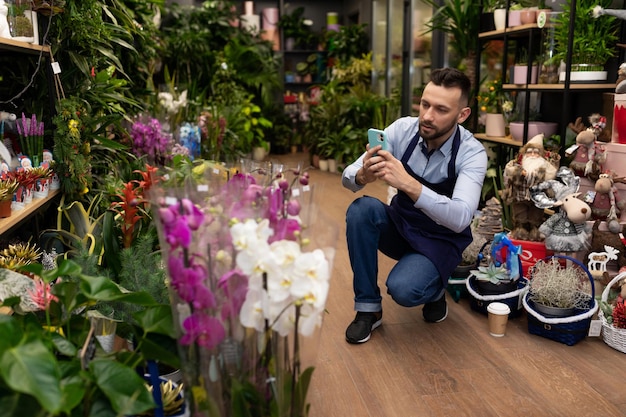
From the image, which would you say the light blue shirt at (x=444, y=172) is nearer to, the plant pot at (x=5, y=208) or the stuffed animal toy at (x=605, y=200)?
the stuffed animal toy at (x=605, y=200)

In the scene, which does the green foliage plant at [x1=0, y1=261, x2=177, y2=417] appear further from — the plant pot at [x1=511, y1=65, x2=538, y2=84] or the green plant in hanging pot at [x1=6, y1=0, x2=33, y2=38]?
the plant pot at [x1=511, y1=65, x2=538, y2=84]

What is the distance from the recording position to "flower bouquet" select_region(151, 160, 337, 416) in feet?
3.61

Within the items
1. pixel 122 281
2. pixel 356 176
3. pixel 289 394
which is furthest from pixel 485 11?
pixel 289 394

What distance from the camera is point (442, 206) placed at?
2191 millimetres

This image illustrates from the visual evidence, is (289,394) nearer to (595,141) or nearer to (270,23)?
(595,141)

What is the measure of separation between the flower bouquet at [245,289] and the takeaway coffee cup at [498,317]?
144 centimetres

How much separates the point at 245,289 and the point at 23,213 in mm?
1310

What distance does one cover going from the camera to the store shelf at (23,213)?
195 cm

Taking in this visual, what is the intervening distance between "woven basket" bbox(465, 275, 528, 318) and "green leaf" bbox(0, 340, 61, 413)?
205cm

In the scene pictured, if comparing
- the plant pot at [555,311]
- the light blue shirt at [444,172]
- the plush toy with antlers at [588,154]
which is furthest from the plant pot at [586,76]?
the plant pot at [555,311]

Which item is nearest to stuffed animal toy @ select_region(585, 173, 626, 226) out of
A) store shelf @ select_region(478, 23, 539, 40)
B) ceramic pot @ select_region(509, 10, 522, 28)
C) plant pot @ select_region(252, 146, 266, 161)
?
store shelf @ select_region(478, 23, 539, 40)

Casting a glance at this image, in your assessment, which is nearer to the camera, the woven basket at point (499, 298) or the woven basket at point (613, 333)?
A: the woven basket at point (613, 333)

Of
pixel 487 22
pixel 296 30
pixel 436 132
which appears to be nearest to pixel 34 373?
pixel 436 132

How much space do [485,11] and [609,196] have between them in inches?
83.6
